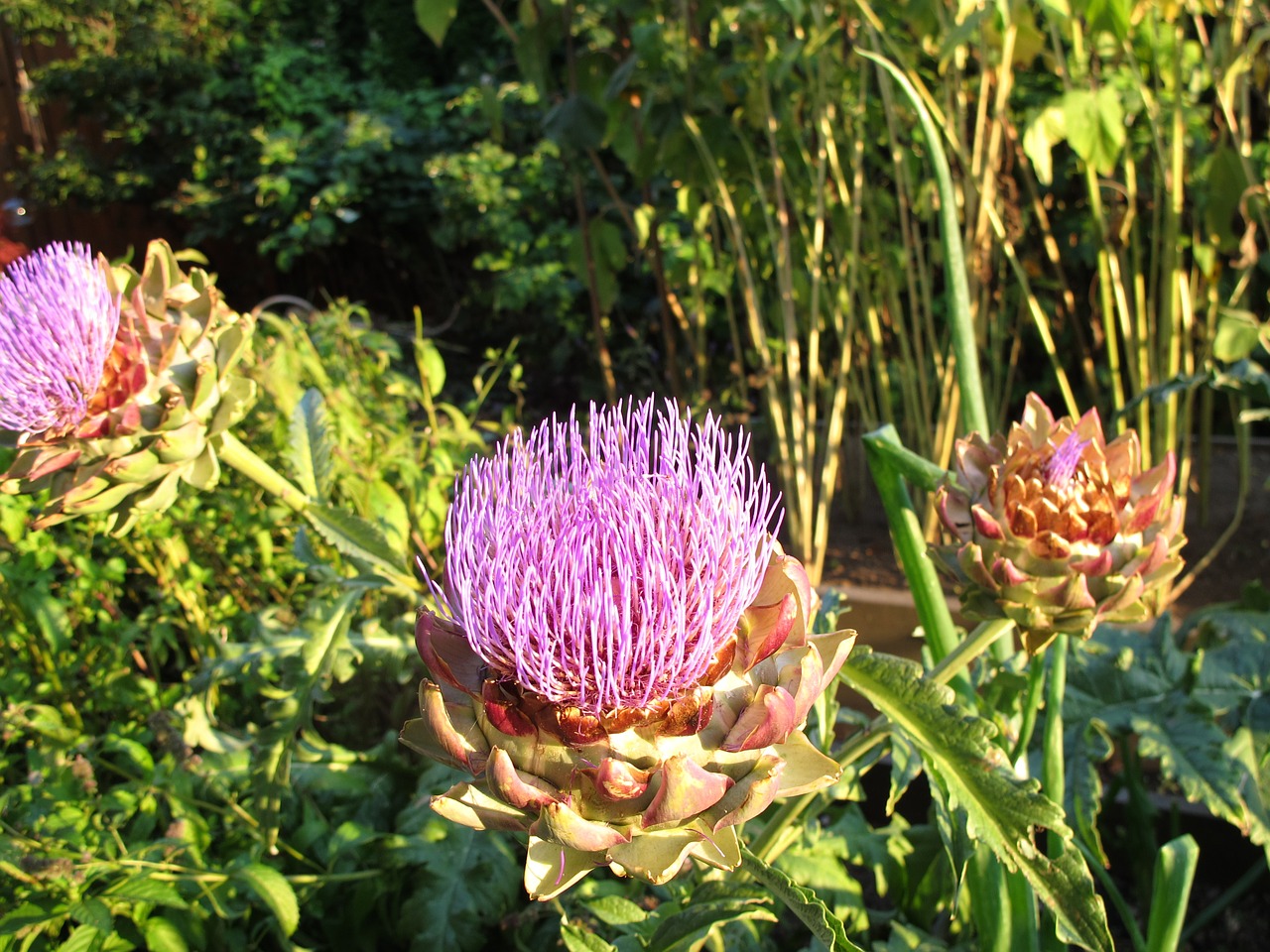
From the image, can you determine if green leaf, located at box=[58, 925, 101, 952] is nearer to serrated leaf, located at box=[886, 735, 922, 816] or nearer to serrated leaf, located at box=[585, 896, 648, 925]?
serrated leaf, located at box=[585, 896, 648, 925]

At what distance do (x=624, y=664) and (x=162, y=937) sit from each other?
1.72ft

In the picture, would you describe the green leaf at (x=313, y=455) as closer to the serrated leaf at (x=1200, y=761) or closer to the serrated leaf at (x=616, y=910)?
the serrated leaf at (x=616, y=910)

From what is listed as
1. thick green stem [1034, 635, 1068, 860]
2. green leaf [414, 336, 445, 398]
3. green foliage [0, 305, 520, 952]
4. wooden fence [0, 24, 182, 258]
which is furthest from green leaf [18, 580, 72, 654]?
wooden fence [0, 24, 182, 258]

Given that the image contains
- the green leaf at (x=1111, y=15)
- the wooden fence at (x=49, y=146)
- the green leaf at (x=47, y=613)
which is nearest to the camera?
the green leaf at (x=47, y=613)

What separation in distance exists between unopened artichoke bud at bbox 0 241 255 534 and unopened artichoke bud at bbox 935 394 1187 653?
633mm

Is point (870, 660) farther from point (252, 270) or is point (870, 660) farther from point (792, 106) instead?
point (252, 270)

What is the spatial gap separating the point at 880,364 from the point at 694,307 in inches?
18.1

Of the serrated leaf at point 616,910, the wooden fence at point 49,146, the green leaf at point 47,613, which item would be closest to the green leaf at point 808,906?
the serrated leaf at point 616,910

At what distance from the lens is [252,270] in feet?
14.0

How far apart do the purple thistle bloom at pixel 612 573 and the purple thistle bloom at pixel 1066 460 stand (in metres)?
0.25

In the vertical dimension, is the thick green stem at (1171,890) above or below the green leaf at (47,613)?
below

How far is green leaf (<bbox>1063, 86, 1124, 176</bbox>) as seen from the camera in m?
1.34

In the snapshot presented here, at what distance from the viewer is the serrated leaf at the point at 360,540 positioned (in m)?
0.83

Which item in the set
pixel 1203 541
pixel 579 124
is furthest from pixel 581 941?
pixel 1203 541
